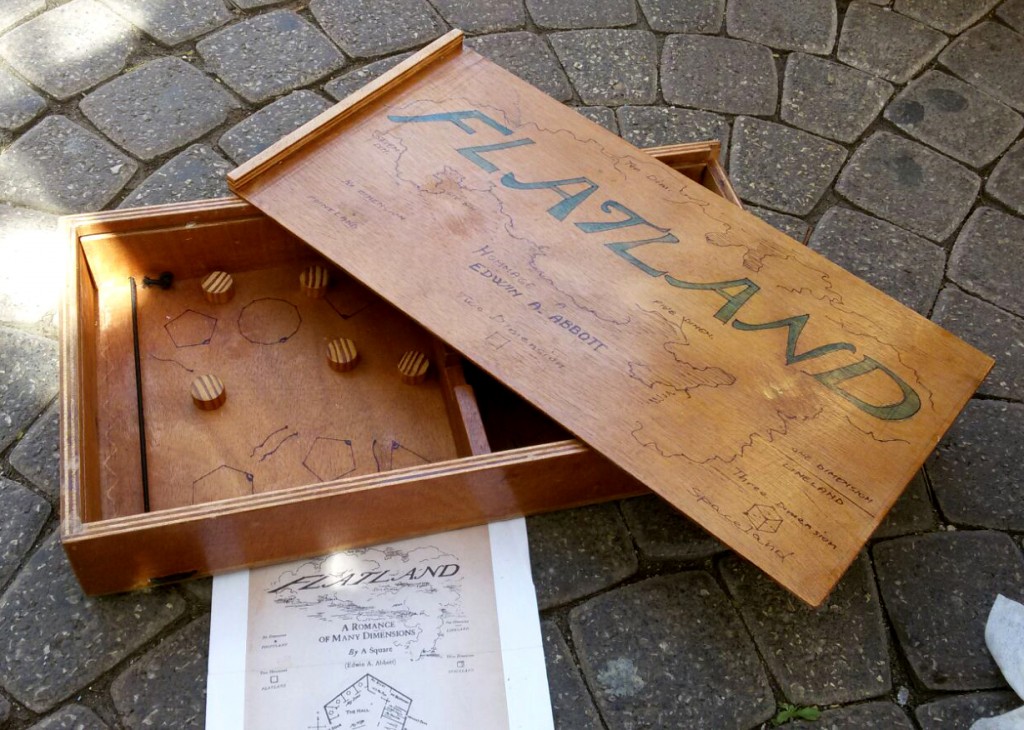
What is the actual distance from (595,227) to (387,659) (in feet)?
1.60

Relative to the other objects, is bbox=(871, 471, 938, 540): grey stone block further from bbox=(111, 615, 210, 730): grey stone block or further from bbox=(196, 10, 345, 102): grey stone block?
bbox=(196, 10, 345, 102): grey stone block

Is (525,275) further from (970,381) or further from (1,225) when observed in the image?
(1,225)

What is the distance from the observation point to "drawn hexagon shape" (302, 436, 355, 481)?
3.31 feet

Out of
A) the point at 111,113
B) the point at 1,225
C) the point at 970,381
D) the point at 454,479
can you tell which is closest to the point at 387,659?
the point at 454,479

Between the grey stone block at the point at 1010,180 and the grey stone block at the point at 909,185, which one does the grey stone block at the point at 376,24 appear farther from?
the grey stone block at the point at 1010,180

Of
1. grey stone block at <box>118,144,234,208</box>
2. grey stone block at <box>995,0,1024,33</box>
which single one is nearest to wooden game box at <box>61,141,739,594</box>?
grey stone block at <box>118,144,234,208</box>

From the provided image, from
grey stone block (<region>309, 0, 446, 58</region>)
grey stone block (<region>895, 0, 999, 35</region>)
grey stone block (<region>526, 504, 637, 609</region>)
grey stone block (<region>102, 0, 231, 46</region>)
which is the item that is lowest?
grey stone block (<region>526, 504, 637, 609</region>)

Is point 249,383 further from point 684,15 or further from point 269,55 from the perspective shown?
point 684,15

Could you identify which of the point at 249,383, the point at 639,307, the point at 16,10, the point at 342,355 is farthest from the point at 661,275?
the point at 16,10

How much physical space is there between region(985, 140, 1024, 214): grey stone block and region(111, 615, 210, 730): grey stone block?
3.88 feet

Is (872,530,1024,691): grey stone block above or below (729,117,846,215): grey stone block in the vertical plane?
below

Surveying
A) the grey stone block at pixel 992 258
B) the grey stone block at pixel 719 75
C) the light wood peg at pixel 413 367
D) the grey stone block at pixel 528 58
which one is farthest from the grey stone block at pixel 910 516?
the grey stone block at pixel 528 58

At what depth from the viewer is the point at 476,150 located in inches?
43.3

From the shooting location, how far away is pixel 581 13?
1.53 meters
